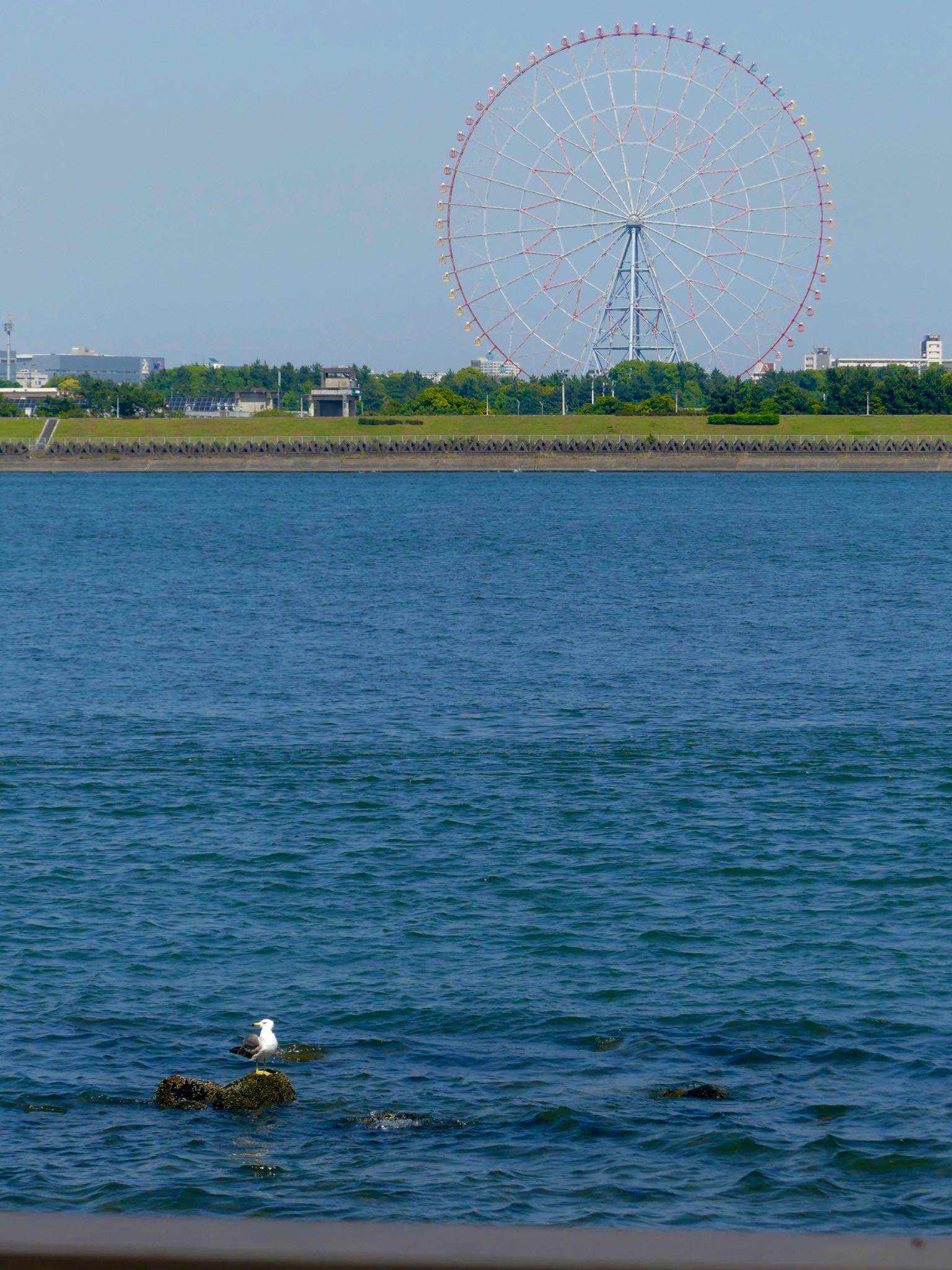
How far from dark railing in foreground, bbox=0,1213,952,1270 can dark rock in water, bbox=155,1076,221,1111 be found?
14767mm

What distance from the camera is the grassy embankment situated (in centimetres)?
17212

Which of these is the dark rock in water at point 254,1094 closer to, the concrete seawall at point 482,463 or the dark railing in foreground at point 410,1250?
the dark railing in foreground at point 410,1250

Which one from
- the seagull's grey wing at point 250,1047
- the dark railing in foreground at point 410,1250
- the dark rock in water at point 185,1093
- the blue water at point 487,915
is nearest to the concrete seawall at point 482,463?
the blue water at point 487,915

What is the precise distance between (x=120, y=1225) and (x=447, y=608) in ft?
198

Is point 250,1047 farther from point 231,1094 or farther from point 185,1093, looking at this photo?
point 185,1093

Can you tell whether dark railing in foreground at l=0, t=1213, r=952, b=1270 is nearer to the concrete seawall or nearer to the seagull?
the seagull

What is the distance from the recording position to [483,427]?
588ft

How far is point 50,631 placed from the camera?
56.7 metres

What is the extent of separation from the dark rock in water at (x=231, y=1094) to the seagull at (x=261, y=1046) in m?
0.35

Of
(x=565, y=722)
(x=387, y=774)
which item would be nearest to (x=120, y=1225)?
(x=387, y=774)

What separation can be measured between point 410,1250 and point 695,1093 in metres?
14.9

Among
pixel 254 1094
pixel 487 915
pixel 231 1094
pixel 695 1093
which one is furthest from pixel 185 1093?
pixel 487 915

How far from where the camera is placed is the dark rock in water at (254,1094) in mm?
16484

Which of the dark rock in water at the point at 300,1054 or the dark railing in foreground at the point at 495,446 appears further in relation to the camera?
the dark railing in foreground at the point at 495,446
